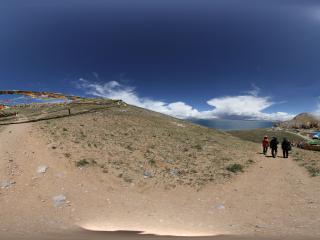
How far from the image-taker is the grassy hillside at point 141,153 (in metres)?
22.3

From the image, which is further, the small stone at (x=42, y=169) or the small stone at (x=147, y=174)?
the small stone at (x=147, y=174)

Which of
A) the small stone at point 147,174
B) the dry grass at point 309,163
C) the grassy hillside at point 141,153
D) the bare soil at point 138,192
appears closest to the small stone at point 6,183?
the bare soil at point 138,192

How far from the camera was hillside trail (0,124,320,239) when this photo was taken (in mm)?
13422

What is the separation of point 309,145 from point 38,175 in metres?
47.2

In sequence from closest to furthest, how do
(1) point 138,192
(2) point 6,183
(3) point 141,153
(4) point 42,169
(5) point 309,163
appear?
(2) point 6,183
(1) point 138,192
(4) point 42,169
(3) point 141,153
(5) point 309,163

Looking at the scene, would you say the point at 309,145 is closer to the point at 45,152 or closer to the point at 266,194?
the point at 266,194

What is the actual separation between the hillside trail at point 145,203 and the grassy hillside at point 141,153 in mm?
1402

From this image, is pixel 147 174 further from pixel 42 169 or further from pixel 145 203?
pixel 42 169

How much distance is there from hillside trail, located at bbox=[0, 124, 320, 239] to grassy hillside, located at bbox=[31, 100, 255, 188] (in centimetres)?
140

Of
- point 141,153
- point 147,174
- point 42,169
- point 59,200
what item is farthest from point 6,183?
point 141,153

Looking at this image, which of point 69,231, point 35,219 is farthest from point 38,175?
point 69,231

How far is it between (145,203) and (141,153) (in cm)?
990

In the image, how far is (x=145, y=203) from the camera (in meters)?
17.4

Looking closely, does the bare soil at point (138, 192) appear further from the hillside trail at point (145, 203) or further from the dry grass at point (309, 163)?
the dry grass at point (309, 163)
